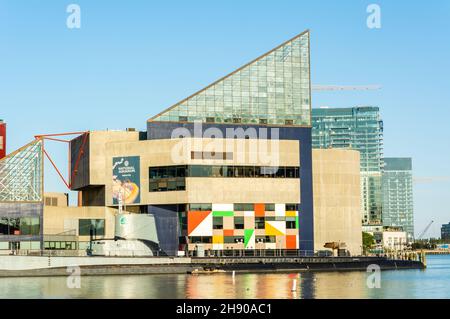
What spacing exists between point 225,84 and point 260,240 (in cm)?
2606

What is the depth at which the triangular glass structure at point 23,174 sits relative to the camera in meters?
116

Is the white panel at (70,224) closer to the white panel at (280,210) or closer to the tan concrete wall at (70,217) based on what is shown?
the tan concrete wall at (70,217)

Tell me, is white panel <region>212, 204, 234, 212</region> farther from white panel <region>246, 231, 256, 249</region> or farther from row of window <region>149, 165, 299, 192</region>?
white panel <region>246, 231, 256, 249</region>

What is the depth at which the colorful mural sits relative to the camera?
120m

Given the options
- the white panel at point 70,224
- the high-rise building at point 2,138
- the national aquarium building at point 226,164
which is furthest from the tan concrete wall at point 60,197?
the white panel at point 70,224

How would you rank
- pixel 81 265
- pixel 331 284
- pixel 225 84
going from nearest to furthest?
pixel 331 284 < pixel 81 265 < pixel 225 84

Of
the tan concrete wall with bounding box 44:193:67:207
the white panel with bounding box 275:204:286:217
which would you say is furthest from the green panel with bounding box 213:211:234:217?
the tan concrete wall with bounding box 44:193:67:207

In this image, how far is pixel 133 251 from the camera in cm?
10012

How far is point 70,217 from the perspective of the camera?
Result: 409 ft

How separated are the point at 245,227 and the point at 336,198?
20.1 metres

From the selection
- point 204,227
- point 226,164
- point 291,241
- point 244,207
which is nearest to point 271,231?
point 291,241

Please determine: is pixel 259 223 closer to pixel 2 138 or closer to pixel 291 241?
pixel 291 241
